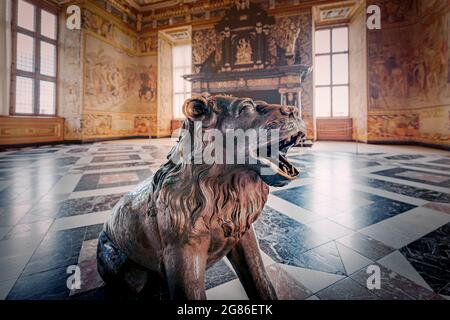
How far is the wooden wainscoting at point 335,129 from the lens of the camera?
1092cm

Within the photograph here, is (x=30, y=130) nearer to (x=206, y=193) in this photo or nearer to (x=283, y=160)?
(x=206, y=193)

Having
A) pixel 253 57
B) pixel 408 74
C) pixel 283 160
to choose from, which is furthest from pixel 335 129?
pixel 283 160

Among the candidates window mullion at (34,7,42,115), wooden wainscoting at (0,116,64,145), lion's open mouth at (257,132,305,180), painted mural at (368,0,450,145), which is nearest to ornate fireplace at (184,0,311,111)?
painted mural at (368,0,450,145)

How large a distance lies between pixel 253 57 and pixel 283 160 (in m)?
10.6

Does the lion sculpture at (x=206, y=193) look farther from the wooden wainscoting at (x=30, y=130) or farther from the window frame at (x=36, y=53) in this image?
the window frame at (x=36, y=53)

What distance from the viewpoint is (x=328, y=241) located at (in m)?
1.49

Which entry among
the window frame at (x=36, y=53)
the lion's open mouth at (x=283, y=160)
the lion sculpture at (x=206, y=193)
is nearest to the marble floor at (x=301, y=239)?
the lion sculpture at (x=206, y=193)

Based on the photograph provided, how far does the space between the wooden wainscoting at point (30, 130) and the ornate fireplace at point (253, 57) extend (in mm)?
6047

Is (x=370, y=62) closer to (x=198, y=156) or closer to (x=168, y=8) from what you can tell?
(x=168, y=8)

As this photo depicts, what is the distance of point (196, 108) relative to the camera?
1.96 ft

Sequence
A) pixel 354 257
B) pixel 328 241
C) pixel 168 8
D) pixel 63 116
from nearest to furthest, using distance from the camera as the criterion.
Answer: pixel 354 257
pixel 328 241
pixel 63 116
pixel 168 8

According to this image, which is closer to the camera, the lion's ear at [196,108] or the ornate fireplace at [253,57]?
the lion's ear at [196,108]
